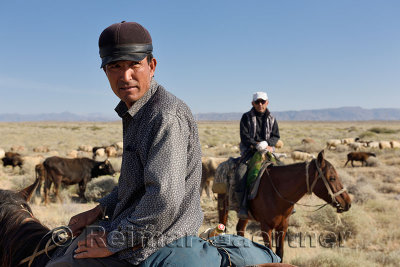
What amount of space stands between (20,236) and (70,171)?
10.1 m

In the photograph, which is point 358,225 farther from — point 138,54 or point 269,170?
point 138,54

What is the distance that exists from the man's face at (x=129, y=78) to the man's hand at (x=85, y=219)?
73cm

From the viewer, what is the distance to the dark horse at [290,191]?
219 inches

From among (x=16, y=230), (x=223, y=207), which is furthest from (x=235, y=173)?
(x=16, y=230)

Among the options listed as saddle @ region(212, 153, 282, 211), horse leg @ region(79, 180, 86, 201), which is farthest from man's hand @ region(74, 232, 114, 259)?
horse leg @ region(79, 180, 86, 201)

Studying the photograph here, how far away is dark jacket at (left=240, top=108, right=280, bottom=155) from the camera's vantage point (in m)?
6.50

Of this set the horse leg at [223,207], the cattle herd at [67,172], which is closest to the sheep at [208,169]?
the cattle herd at [67,172]

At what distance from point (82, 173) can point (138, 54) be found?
11.3 metres

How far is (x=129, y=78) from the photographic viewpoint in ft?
5.56

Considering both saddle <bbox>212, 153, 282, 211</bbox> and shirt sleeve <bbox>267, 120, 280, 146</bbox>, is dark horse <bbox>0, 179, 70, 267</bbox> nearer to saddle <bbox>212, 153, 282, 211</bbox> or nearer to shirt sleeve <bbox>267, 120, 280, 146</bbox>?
saddle <bbox>212, 153, 282, 211</bbox>

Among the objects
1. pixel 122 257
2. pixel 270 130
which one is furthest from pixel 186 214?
pixel 270 130

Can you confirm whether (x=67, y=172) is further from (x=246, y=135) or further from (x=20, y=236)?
(x=20, y=236)

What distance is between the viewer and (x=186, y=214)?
1.64m

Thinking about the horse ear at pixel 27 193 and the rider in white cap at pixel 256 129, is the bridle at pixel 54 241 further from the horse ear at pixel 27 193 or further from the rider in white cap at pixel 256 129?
the rider in white cap at pixel 256 129
